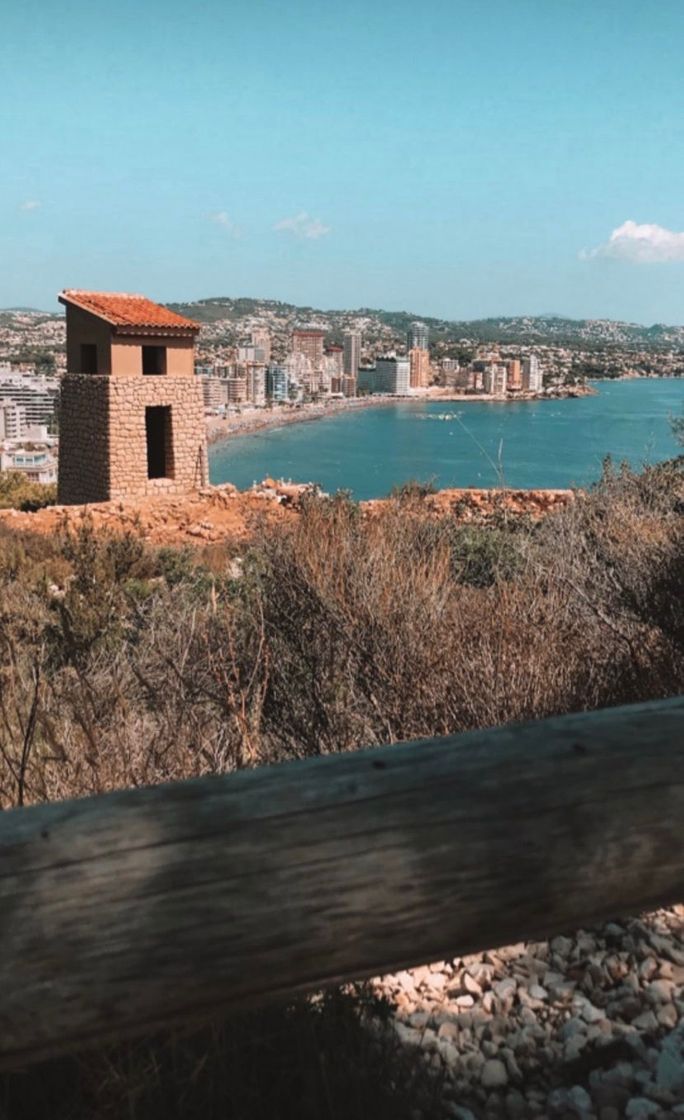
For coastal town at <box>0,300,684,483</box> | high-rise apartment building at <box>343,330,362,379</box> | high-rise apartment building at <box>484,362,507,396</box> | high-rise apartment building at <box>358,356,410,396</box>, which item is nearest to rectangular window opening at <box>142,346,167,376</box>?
coastal town at <box>0,300,684,483</box>

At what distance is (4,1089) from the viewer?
2102mm

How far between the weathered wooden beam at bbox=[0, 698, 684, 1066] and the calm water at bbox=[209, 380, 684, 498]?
20.4m

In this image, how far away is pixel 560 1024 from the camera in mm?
2678

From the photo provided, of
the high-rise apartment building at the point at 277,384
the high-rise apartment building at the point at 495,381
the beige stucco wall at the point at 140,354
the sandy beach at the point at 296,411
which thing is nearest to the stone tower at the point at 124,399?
the beige stucco wall at the point at 140,354

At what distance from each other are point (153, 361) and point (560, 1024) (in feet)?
59.0

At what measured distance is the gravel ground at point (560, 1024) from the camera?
2.33 metres

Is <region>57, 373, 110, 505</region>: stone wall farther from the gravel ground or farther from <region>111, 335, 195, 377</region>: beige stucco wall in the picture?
the gravel ground

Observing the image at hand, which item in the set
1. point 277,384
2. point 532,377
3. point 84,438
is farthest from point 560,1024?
point 277,384

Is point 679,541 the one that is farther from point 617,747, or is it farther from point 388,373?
point 388,373

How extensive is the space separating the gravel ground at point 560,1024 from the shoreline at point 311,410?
6089 centimetres

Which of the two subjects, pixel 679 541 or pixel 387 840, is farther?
pixel 679 541

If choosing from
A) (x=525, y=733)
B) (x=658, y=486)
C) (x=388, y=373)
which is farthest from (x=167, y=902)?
(x=388, y=373)

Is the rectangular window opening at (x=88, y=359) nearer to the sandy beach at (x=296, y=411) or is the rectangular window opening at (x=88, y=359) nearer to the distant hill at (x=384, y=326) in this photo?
the sandy beach at (x=296, y=411)

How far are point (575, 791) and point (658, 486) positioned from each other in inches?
366
